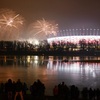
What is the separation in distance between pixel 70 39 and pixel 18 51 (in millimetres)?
21025

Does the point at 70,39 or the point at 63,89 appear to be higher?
the point at 70,39

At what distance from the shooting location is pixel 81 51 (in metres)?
92.2

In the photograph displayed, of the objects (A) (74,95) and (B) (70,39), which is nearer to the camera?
(A) (74,95)

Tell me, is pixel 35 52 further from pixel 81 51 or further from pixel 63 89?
pixel 63 89

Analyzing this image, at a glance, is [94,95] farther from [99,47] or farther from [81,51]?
[99,47]

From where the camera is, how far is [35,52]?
92125mm

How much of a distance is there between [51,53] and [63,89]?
80.8 metres

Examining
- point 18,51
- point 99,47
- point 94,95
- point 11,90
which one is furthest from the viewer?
point 99,47

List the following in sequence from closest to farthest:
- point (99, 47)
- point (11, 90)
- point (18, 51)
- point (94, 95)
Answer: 1. point (11, 90)
2. point (94, 95)
3. point (18, 51)
4. point (99, 47)

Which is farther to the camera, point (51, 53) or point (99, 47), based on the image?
point (99, 47)

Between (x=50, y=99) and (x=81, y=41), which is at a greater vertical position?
(x=81, y=41)

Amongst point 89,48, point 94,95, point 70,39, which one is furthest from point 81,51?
point 94,95

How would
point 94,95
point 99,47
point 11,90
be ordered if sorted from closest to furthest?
point 11,90 → point 94,95 → point 99,47

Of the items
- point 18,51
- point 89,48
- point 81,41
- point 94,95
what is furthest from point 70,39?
point 94,95
